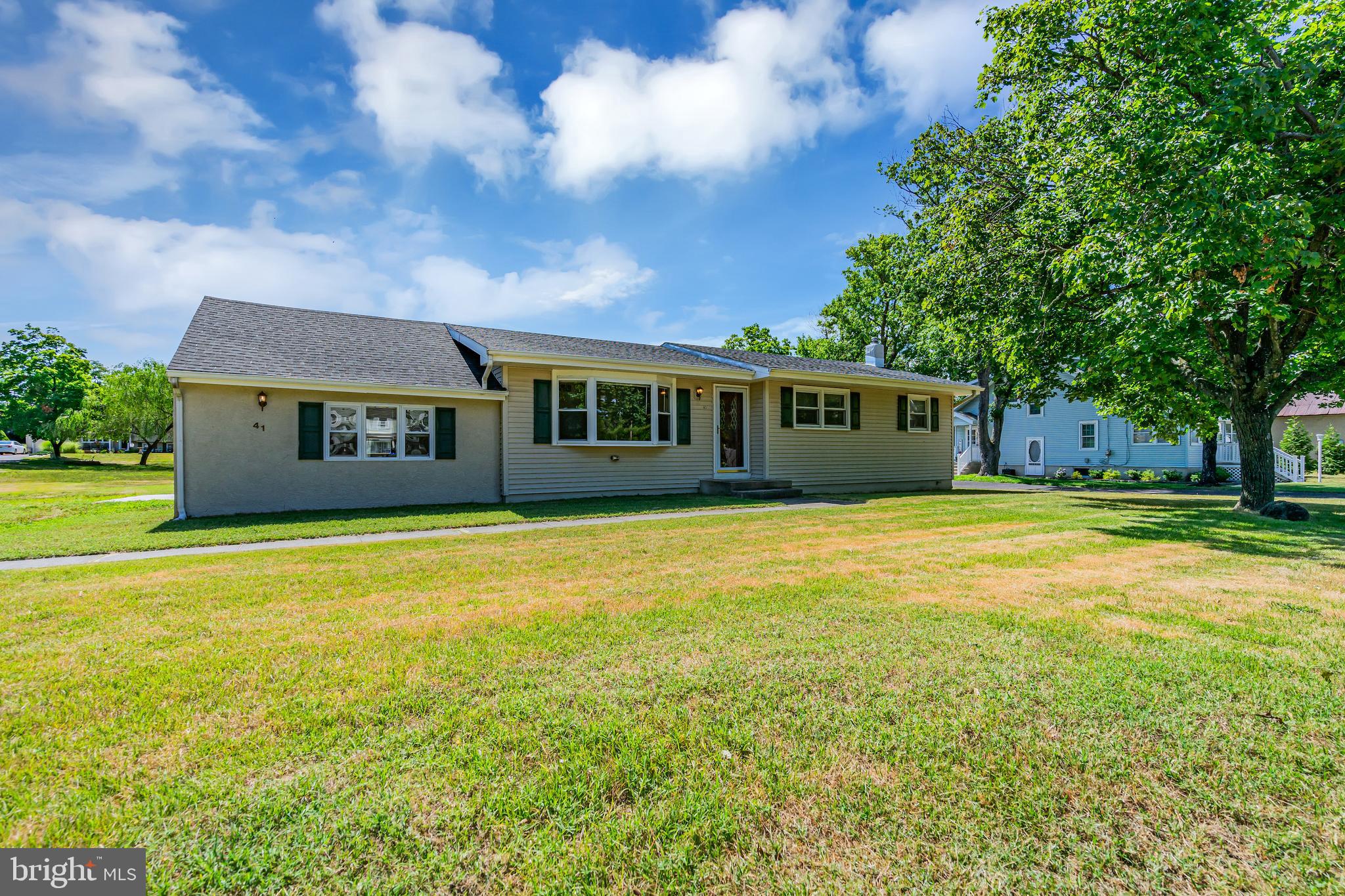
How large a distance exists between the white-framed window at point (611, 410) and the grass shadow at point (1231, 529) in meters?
8.36

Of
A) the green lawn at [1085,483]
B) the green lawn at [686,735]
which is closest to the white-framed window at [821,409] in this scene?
the green lawn at [1085,483]

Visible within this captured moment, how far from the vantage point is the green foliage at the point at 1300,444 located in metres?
25.0

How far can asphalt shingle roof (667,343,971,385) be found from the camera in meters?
14.9

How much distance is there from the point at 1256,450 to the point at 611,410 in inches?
478

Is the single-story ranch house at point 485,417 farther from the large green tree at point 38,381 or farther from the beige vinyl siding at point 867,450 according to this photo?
the large green tree at point 38,381

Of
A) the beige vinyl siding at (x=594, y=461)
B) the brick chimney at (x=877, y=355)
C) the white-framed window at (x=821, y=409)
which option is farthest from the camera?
the brick chimney at (x=877, y=355)

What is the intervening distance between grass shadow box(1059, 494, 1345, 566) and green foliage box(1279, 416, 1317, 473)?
727 inches

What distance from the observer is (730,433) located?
50.9 ft

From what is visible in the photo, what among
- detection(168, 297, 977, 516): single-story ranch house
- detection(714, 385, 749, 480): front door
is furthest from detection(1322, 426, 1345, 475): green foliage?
detection(714, 385, 749, 480): front door

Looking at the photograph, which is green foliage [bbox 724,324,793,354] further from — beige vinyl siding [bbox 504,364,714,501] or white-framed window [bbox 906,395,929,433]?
beige vinyl siding [bbox 504,364,714,501]

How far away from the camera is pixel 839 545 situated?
6988 millimetres

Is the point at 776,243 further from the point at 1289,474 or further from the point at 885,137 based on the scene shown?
the point at 1289,474

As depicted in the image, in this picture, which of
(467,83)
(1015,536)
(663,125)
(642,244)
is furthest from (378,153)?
(1015,536)

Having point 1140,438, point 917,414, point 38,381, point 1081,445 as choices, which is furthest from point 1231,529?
point 38,381
